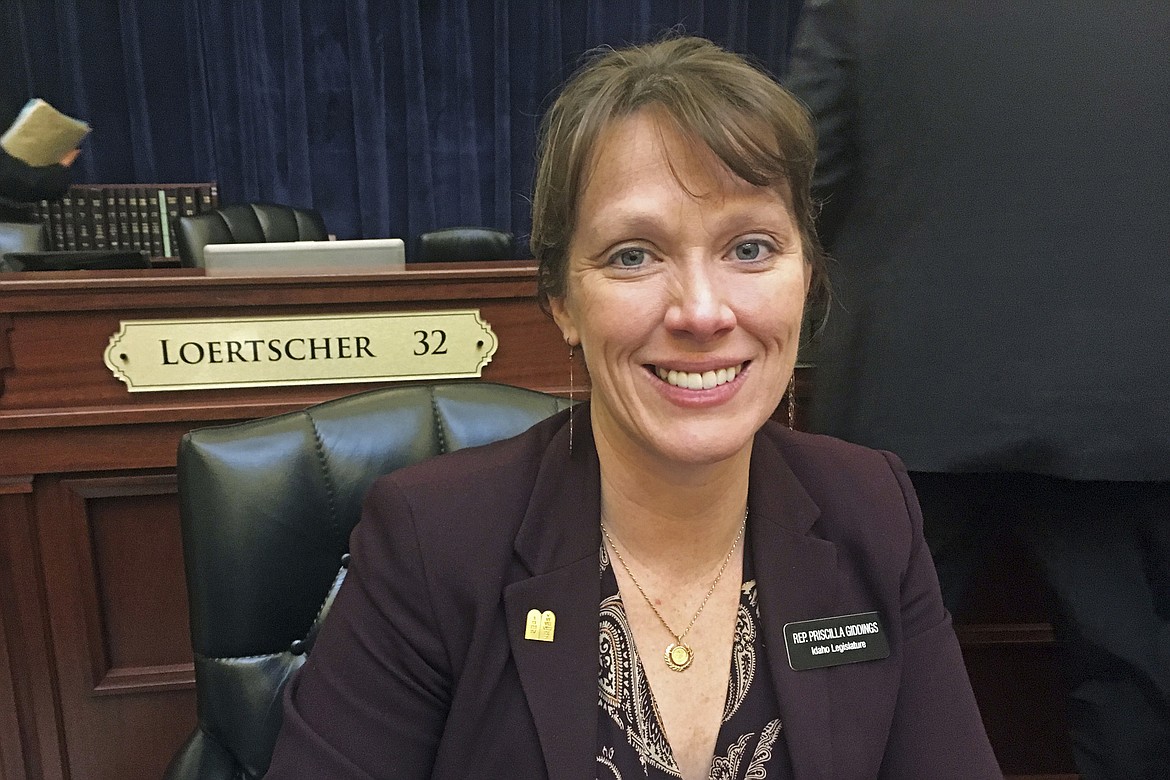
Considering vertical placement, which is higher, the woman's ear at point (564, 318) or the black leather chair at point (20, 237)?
the woman's ear at point (564, 318)

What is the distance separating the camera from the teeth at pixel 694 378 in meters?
0.86

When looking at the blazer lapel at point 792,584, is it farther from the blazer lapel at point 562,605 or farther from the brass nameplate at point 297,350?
the brass nameplate at point 297,350

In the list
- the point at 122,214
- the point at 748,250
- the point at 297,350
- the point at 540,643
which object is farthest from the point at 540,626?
the point at 122,214

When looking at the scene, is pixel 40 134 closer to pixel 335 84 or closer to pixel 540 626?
pixel 540 626

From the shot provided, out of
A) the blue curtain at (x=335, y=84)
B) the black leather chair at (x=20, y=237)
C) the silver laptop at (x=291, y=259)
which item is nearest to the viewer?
the silver laptop at (x=291, y=259)

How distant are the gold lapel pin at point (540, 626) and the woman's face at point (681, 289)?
7.9 inches

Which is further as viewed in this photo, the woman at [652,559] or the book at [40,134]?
the book at [40,134]

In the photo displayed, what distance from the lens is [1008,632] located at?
5.97 ft

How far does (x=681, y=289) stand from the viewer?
84 cm

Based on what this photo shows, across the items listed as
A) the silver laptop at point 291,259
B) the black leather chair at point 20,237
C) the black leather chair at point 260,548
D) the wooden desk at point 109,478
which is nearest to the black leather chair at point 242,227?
the black leather chair at point 20,237

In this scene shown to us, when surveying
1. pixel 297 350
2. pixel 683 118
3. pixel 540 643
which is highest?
pixel 683 118

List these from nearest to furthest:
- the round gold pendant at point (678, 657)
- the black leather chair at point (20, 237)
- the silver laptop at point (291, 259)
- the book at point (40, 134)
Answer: the round gold pendant at point (678, 657) → the silver laptop at point (291, 259) → the book at point (40, 134) → the black leather chair at point (20, 237)

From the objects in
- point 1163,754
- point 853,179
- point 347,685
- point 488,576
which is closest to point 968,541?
point 1163,754

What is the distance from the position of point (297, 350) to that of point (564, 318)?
0.82m
